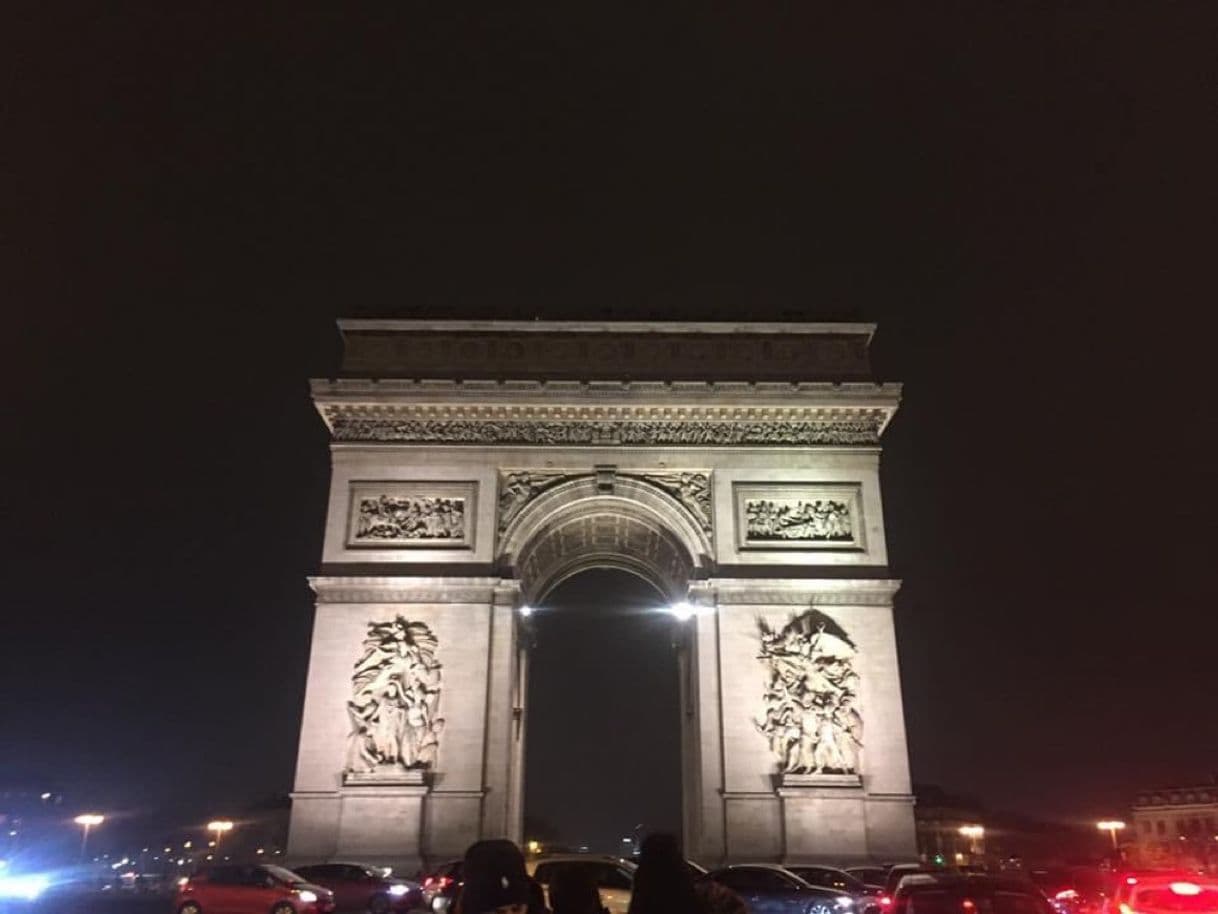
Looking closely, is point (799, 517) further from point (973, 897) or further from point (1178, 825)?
point (1178, 825)

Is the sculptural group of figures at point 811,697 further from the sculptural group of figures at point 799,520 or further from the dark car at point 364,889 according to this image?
the dark car at point 364,889

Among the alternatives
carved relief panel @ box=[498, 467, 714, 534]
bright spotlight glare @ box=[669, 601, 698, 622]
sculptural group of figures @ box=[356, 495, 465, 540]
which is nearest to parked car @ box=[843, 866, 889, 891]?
bright spotlight glare @ box=[669, 601, 698, 622]

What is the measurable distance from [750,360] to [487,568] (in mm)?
9471

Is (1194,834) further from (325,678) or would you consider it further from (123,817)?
(123,817)

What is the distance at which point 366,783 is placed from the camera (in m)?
22.9

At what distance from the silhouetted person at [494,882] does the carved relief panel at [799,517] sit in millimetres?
21246

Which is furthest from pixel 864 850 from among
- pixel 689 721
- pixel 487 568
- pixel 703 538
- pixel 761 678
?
pixel 487 568

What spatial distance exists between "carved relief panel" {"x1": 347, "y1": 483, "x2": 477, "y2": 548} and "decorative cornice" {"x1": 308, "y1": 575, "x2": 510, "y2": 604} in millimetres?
1054

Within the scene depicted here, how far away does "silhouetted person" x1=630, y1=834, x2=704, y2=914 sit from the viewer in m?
4.75

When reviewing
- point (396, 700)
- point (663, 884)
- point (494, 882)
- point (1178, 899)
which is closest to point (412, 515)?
point (396, 700)

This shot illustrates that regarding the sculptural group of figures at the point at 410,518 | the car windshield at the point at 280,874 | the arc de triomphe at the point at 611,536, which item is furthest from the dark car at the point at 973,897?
the sculptural group of figures at the point at 410,518

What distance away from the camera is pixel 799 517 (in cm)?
2614

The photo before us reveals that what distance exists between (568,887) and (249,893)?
584 inches

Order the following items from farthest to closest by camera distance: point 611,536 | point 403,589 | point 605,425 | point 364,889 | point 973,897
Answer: point 611,536
point 605,425
point 403,589
point 364,889
point 973,897
